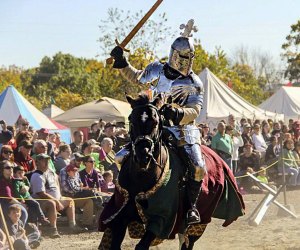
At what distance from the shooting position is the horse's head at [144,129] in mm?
5410

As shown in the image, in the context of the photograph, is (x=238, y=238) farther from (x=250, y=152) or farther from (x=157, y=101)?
(x=250, y=152)

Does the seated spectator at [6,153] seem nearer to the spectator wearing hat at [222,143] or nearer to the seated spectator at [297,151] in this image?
the spectator wearing hat at [222,143]

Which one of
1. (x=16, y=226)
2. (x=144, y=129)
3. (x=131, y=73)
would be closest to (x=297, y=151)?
(x=16, y=226)

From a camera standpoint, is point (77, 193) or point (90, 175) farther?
point (90, 175)

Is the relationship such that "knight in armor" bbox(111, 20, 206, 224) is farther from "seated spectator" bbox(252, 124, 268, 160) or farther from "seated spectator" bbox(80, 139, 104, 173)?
"seated spectator" bbox(252, 124, 268, 160)

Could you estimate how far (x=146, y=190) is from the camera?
5.76m

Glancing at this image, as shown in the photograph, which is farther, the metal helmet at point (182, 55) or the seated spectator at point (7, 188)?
the seated spectator at point (7, 188)

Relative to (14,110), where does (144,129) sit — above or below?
below

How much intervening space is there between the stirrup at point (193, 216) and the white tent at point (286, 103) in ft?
68.7

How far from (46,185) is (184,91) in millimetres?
4191

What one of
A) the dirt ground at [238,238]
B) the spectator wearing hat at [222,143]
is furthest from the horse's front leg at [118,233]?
the spectator wearing hat at [222,143]

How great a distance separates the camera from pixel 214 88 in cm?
2275

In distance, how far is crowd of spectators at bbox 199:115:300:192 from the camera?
14.5 meters

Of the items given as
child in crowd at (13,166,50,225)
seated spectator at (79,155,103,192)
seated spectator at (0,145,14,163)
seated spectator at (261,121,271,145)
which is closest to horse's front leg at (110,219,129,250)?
child in crowd at (13,166,50,225)
